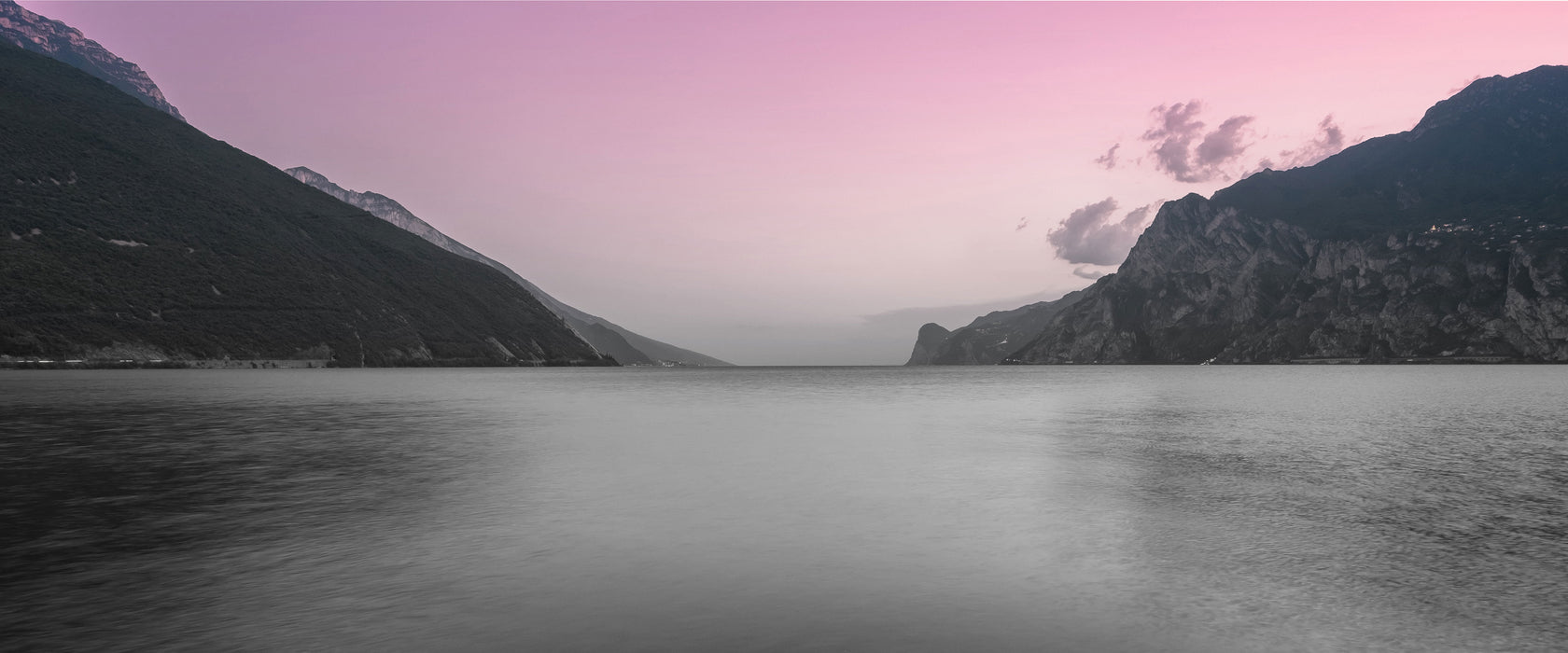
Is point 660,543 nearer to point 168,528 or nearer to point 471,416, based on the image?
point 168,528

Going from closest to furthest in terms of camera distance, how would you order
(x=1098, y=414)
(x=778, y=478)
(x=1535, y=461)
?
(x=778, y=478)
(x=1535, y=461)
(x=1098, y=414)

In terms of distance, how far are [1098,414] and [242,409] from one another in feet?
222

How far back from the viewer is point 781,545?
1664cm

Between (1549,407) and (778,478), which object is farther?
(1549,407)

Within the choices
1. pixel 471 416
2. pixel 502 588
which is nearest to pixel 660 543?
pixel 502 588

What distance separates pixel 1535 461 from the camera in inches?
1208

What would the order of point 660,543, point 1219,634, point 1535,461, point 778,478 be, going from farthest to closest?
1. point 1535,461
2. point 778,478
3. point 660,543
4. point 1219,634

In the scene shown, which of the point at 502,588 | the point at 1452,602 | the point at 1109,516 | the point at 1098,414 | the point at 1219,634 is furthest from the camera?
the point at 1098,414

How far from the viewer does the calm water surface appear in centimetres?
1072

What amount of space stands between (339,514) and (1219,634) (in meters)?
19.2

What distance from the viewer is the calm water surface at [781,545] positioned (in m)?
10.7

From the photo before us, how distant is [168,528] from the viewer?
18078 millimetres

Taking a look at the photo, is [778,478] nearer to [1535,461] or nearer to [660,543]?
[660,543]

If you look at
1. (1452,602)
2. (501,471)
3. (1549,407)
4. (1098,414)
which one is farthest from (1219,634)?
(1549,407)
